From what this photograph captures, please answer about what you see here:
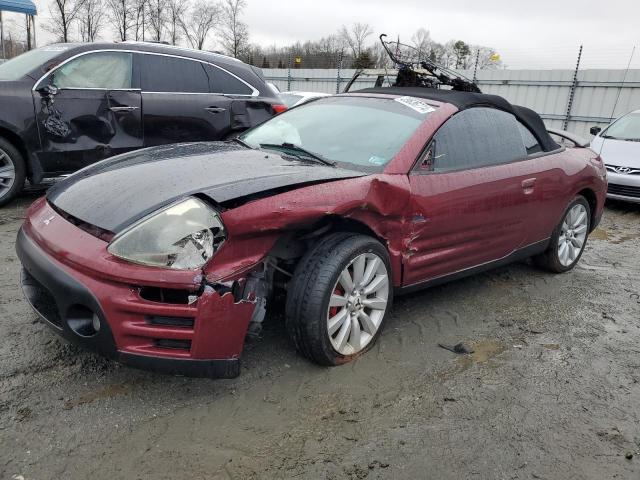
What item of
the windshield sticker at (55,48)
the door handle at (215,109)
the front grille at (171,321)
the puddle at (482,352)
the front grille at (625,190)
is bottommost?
the puddle at (482,352)

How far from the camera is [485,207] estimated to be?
3.57 meters

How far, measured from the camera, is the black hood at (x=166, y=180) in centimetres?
246

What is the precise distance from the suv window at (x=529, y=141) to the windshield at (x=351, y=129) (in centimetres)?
100

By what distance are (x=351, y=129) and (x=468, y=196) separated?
0.86 meters

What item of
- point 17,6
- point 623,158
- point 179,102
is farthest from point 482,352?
point 17,6

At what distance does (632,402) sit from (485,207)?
1.41m

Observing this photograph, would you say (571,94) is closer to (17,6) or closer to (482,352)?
(482,352)

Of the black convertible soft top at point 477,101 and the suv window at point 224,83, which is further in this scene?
the suv window at point 224,83

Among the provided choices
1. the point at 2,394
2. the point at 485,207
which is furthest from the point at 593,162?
the point at 2,394

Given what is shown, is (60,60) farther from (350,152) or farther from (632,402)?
(632,402)

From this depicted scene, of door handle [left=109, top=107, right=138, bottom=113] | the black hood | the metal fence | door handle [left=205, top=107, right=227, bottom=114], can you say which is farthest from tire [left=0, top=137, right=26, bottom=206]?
the metal fence

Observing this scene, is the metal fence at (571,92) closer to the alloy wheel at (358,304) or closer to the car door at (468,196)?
the car door at (468,196)

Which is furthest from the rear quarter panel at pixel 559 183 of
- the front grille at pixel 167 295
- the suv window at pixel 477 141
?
the front grille at pixel 167 295

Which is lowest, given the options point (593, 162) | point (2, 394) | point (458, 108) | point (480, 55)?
point (2, 394)
